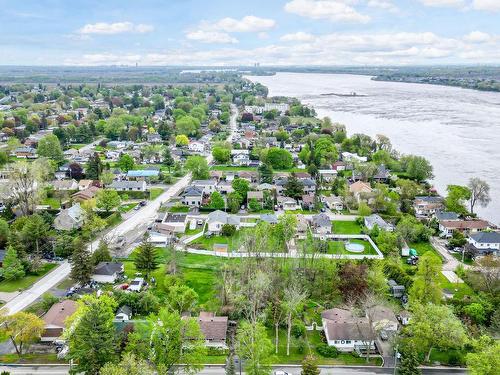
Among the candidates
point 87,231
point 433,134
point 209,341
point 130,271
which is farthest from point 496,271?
point 433,134

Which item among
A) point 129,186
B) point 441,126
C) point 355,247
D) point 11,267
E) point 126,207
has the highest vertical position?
point 441,126

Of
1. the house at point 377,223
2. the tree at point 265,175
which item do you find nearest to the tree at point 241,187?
the tree at point 265,175

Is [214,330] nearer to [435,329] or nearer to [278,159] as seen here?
[435,329]

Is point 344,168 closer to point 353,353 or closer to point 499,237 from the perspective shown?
point 499,237

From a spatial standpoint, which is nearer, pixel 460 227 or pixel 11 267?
pixel 11 267

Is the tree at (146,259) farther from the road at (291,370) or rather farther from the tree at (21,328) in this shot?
the road at (291,370)

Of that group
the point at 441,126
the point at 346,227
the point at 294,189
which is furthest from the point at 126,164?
the point at 441,126

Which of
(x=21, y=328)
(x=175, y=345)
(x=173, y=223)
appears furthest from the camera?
(x=173, y=223)
